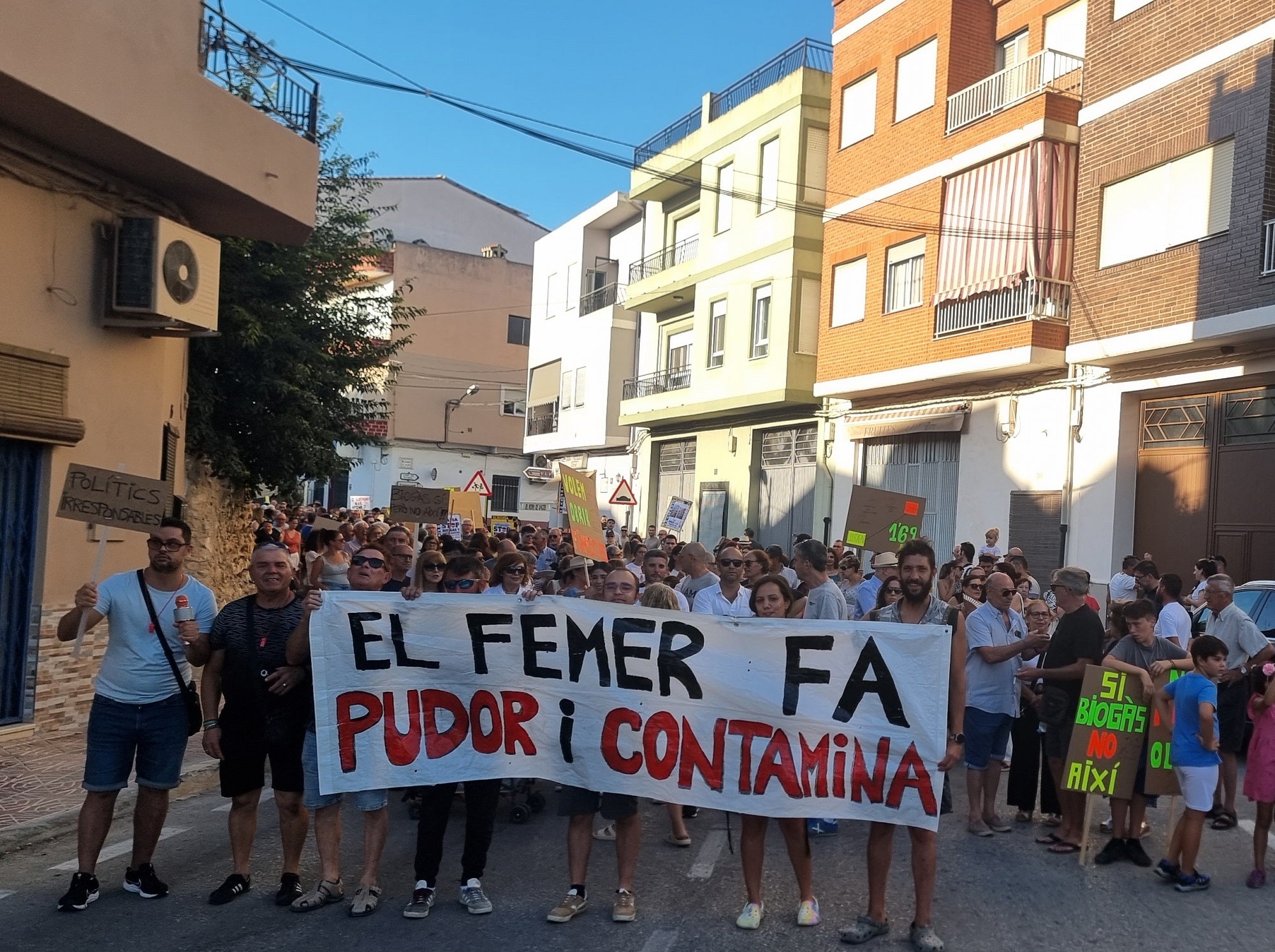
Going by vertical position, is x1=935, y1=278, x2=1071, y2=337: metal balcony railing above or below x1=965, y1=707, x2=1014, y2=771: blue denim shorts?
above

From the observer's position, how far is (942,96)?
67.8ft

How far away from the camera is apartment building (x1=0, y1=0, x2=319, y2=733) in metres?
9.24

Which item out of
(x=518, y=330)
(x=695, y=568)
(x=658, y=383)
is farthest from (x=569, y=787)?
(x=518, y=330)

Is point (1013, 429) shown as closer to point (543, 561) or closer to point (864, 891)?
point (543, 561)

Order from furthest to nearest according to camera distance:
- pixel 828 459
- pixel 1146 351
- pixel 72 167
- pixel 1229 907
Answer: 1. pixel 828 459
2. pixel 1146 351
3. pixel 72 167
4. pixel 1229 907

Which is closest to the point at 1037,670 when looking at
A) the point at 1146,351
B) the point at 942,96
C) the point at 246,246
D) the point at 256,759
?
the point at 256,759

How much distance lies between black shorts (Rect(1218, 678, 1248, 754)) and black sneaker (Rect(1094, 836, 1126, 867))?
165cm

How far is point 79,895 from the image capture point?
577cm

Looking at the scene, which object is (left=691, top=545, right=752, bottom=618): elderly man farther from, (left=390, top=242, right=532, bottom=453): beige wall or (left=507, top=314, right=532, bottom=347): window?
(left=507, top=314, right=532, bottom=347): window

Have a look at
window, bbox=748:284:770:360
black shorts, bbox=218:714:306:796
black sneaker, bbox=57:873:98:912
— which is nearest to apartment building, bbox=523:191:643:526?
window, bbox=748:284:770:360

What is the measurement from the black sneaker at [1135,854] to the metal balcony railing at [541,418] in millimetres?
31672

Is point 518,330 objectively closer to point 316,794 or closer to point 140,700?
point 140,700

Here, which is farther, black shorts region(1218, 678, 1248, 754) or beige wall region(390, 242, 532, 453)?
beige wall region(390, 242, 532, 453)

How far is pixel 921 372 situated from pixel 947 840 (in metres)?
13.6
